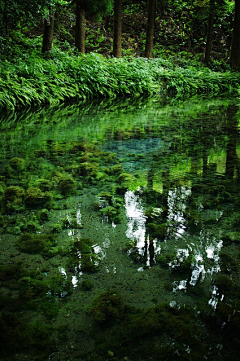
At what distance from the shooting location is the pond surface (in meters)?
1.70

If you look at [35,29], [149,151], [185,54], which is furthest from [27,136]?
[185,54]

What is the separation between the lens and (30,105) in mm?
10219

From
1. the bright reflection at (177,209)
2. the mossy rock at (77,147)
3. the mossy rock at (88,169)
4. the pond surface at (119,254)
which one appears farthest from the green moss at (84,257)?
→ the mossy rock at (77,147)

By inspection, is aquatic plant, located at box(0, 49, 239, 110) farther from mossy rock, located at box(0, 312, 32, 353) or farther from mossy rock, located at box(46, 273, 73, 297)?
mossy rock, located at box(0, 312, 32, 353)

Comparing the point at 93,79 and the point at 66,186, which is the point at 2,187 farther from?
the point at 93,79

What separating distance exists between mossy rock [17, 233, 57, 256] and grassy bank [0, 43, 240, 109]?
24.6 feet

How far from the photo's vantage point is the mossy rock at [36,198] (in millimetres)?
3395

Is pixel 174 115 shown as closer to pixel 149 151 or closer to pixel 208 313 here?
pixel 149 151

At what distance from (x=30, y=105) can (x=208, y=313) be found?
373 inches

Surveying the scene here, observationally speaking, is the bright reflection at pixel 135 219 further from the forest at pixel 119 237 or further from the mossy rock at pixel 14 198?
the mossy rock at pixel 14 198

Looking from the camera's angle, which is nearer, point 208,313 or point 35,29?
point 208,313

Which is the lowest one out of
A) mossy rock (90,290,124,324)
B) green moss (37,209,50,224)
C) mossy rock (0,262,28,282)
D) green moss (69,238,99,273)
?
mossy rock (90,290,124,324)

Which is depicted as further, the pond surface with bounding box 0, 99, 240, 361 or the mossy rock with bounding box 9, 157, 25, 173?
the mossy rock with bounding box 9, 157, 25, 173

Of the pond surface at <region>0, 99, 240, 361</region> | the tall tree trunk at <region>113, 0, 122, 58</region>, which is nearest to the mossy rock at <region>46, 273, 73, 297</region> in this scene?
Answer: the pond surface at <region>0, 99, 240, 361</region>
